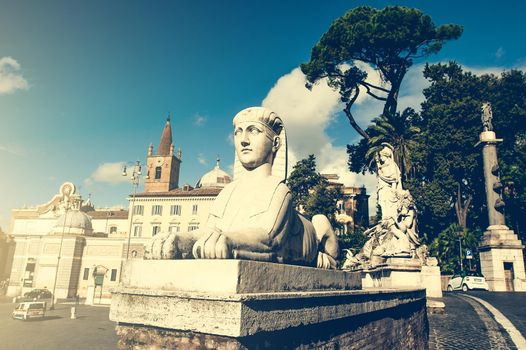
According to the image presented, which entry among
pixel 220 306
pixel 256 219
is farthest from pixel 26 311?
pixel 220 306

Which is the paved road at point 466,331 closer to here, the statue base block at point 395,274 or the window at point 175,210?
the statue base block at point 395,274

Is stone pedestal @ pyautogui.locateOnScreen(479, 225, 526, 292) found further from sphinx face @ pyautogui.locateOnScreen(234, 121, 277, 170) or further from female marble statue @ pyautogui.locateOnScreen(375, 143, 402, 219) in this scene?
sphinx face @ pyautogui.locateOnScreen(234, 121, 277, 170)

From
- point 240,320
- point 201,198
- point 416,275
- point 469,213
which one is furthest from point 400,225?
point 201,198

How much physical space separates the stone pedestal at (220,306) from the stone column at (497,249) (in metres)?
20.4

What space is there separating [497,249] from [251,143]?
21.2 metres

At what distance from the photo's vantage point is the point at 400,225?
11664mm

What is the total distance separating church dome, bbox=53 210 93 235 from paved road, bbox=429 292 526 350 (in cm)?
4345

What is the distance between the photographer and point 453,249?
23438mm

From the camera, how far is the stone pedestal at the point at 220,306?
2402 millimetres

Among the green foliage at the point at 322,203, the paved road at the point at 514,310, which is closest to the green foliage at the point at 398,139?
the green foliage at the point at 322,203

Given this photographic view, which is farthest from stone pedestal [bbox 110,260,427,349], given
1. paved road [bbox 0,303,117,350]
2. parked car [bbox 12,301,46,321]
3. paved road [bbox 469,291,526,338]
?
parked car [bbox 12,301,46,321]

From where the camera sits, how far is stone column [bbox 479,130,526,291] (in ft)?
64.1

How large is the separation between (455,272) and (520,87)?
17.5 m

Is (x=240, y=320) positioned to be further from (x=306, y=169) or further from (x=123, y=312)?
(x=306, y=169)
